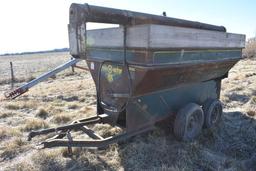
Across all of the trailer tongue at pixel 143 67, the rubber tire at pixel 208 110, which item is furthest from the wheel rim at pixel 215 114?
the trailer tongue at pixel 143 67

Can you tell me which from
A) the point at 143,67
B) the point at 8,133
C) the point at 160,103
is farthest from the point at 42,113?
the point at 143,67

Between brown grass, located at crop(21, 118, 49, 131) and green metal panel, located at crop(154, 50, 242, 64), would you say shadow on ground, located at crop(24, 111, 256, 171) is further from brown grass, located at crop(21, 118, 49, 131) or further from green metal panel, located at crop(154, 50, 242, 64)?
brown grass, located at crop(21, 118, 49, 131)

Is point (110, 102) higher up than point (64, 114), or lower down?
higher up

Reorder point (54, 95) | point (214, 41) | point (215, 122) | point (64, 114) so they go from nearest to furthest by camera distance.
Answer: point (214, 41), point (215, 122), point (64, 114), point (54, 95)

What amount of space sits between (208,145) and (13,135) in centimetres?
363

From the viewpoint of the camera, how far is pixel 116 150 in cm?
385

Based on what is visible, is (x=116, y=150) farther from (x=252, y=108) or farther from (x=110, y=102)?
(x=252, y=108)

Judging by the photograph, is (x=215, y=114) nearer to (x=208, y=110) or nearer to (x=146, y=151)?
(x=208, y=110)

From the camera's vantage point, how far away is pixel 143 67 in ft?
10.2

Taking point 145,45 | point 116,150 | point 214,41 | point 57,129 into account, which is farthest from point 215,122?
point 57,129

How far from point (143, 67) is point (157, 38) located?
16.2 inches

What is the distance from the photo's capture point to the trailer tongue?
3.21 meters

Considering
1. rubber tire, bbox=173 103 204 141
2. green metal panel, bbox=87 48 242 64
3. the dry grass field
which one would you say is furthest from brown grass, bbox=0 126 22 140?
rubber tire, bbox=173 103 204 141

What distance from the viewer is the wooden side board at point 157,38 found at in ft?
9.94
